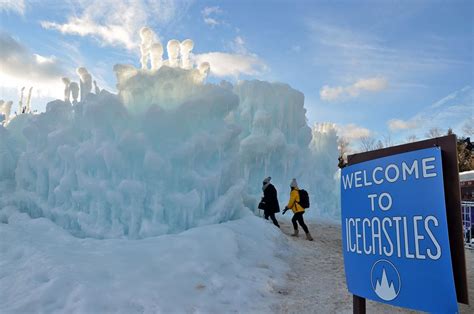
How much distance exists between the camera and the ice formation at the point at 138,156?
8.41 meters

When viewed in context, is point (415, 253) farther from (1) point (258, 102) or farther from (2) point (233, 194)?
(1) point (258, 102)

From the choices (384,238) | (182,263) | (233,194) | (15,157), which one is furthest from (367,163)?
(15,157)

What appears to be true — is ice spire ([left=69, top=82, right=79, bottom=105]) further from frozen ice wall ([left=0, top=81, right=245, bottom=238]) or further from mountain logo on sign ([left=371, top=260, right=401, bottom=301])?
mountain logo on sign ([left=371, top=260, right=401, bottom=301])

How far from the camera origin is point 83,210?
8672mm

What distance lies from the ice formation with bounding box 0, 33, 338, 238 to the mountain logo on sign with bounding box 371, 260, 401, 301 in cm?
529

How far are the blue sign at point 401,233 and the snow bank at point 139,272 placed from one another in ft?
6.25

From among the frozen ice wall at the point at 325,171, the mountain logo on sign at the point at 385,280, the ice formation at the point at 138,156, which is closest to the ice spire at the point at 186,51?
the ice formation at the point at 138,156

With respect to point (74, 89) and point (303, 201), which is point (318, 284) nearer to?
point (303, 201)

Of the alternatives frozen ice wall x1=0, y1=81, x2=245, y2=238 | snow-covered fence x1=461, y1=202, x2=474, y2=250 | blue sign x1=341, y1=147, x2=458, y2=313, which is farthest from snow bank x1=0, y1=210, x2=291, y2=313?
snow-covered fence x1=461, y1=202, x2=474, y2=250

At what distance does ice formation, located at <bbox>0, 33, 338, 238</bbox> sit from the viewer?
8.41 m

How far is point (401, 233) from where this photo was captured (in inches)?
132

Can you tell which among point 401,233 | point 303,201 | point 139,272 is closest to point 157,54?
point 303,201

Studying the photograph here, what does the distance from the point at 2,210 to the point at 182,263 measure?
627cm

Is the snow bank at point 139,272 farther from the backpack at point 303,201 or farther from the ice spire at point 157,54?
the ice spire at point 157,54
